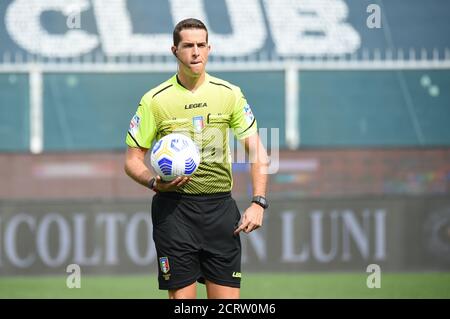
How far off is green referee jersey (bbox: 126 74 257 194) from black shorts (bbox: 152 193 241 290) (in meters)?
0.10

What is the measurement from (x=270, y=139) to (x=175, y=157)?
304 inches

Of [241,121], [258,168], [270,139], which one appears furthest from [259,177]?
[270,139]

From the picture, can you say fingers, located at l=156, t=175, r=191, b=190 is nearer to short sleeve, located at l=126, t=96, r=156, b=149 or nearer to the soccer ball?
the soccer ball

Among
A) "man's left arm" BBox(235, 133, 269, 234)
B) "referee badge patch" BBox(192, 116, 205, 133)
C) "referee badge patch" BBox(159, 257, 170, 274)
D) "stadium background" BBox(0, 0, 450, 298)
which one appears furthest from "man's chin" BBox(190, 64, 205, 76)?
"stadium background" BBox(0, 0, 450, 298)

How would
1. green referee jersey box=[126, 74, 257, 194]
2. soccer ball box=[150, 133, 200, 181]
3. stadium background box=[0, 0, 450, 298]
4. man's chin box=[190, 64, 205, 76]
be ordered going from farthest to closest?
stadium background box=[0, 0, 450, 298] → green referee jersey box=[126, 74, 257, 194] → man's chin box=[190, 64, 205, 76] → soccer ball box=[150, 133, 200, 181]

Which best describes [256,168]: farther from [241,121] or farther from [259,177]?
[241,121]

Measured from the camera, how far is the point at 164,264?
20.1 feet

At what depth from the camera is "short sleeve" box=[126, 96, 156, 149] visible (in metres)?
6.16

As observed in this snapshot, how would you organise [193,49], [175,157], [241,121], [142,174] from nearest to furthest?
1. [175,157]
2. [193,49]
3. [142,174]
4. [241,121]

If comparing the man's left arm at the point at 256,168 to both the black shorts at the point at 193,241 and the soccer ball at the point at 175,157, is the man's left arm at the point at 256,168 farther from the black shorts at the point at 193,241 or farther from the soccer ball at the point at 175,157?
the soccer ball at the point at 175,157

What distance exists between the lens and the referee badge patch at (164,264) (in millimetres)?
6109

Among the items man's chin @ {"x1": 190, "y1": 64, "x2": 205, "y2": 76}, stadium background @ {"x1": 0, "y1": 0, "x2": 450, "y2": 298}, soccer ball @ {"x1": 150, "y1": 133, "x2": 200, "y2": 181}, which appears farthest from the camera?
stadium background @ {"x1": 0, "y1": 0, "x2": 450, "y2": 298}
